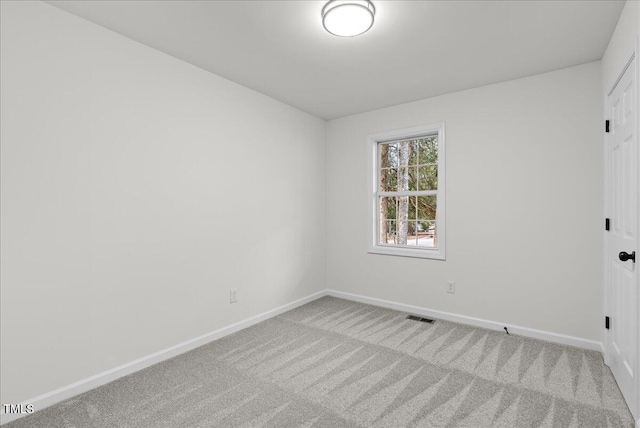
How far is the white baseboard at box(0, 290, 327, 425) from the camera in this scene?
1922 mm

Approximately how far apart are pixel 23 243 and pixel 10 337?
1.80 feet

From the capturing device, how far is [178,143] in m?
2.68

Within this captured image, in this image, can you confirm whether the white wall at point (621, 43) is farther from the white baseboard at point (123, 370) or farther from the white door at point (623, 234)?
the white baseboard at point (123, 370)

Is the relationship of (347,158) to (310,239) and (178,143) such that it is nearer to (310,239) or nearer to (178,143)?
(310,239)

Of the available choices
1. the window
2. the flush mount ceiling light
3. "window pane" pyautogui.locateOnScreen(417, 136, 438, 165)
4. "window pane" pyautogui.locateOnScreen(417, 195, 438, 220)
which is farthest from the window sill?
the flush mount ceiling light

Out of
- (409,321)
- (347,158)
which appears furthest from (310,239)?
(409,321)

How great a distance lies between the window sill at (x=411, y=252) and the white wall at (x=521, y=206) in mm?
68

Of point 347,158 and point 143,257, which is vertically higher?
point 347,158

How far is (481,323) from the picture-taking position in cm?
324

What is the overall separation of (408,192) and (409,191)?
0.03 metres

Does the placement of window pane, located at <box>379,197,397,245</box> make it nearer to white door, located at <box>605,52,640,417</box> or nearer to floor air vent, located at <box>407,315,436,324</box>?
floor air vent, located at <box>407,315,436,324</box>

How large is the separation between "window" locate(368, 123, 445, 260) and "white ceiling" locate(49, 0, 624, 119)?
0.75 m

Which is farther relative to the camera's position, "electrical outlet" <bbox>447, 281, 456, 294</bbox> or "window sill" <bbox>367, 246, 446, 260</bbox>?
"window sill" <bbox>367, 246, 446, 260</bbox>

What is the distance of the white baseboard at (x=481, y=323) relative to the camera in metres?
2.74
